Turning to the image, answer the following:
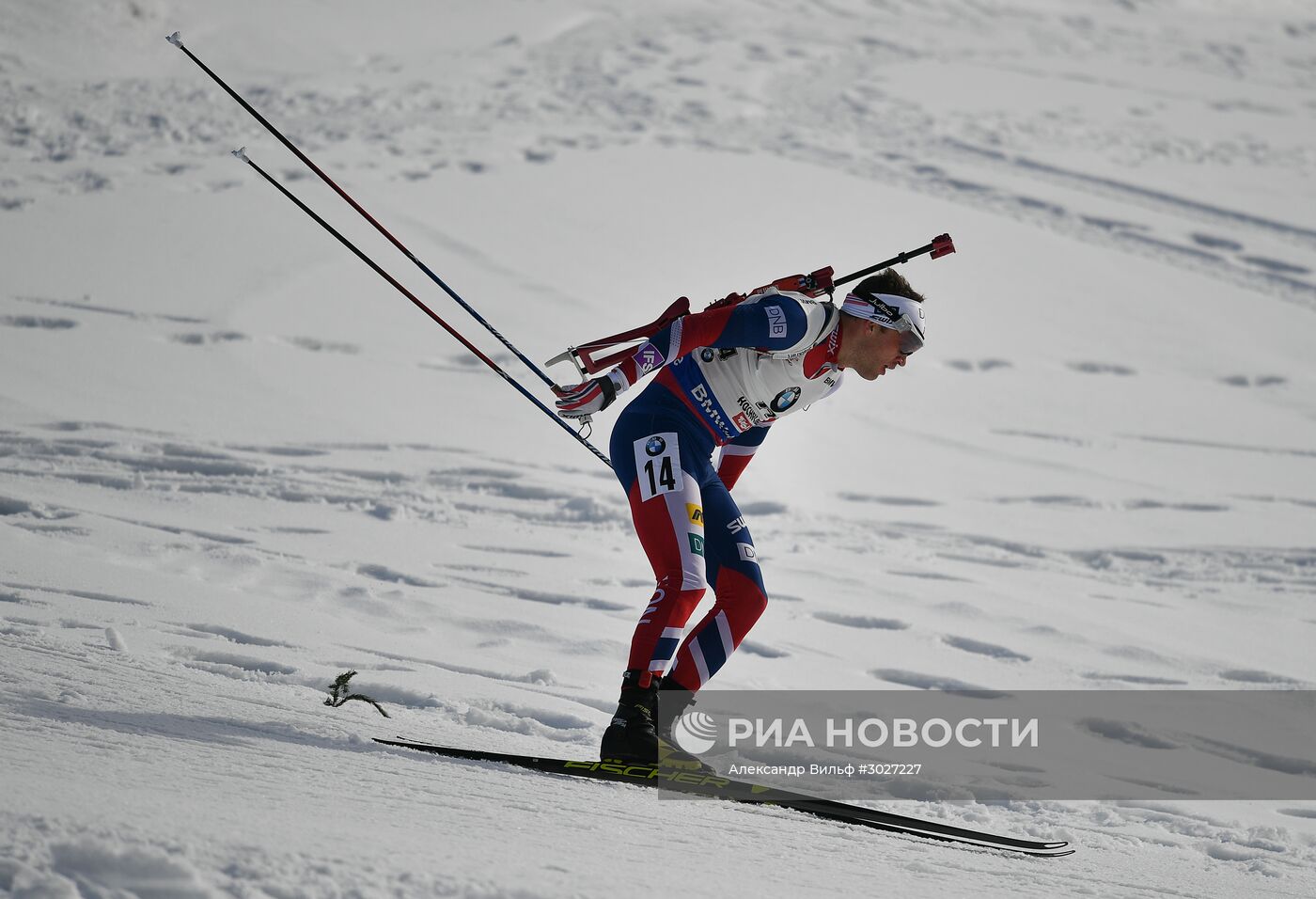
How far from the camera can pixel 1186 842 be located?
12.8 ft

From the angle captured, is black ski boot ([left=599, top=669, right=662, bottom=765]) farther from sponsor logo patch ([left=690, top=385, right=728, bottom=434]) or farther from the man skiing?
sponsor logo patch ([left=690, top=385, right=728, bottom=434])

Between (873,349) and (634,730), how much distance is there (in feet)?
4.79

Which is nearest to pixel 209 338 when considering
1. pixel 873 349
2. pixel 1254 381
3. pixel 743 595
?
pixel 743 595

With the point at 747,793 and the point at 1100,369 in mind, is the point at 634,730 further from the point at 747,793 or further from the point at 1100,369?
the point at 1100,369

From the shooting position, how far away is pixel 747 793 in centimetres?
359

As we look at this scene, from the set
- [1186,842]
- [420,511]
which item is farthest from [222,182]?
[1186,842]

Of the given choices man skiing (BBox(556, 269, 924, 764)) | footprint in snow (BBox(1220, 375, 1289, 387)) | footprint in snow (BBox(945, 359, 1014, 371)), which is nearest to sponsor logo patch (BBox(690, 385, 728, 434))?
man skiing (BBox(556, 269, 924, 764))

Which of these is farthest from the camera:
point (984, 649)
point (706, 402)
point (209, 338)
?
point (209, 338)

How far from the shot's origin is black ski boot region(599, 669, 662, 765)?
11.9ft

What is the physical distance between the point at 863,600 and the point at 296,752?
13.6 ft

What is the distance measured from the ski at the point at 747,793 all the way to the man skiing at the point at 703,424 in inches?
2.6

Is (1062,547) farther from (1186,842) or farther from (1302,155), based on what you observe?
(1302,155)

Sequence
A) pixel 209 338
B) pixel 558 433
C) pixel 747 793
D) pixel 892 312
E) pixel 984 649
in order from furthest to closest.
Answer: pixel 209 338 < pixel 558 433 < pixel 984 649 < pixel 892 312 < pixel 747 793

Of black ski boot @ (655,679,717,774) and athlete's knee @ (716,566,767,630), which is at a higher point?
athlete's knee @ (716,566,767,630)
